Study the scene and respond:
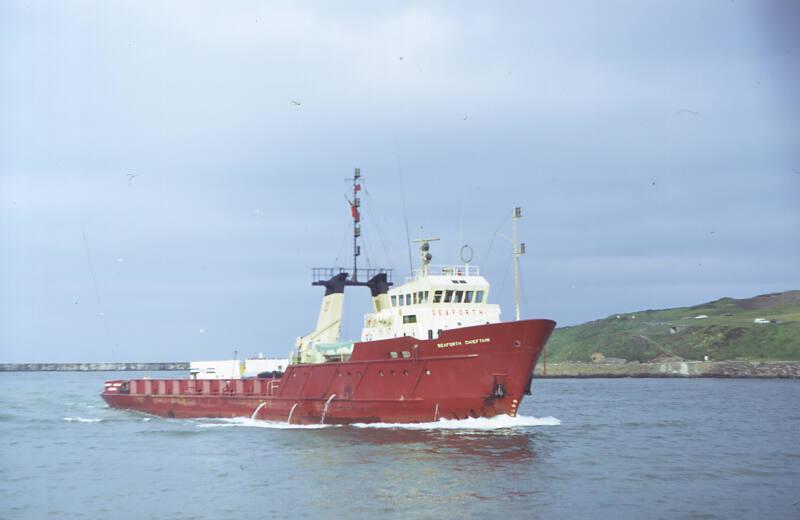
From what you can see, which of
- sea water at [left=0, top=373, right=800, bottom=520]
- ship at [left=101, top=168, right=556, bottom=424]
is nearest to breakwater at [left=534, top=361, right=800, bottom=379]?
sea water at [left=0, top=373, right=800, bottom=520]

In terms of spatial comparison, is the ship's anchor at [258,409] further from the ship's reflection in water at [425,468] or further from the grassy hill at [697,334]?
the grassy hill at [697,334]

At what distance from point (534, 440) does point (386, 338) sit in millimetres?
9028

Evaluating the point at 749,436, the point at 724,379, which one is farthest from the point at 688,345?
the point at 749,436

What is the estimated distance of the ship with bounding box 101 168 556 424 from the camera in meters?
31.4

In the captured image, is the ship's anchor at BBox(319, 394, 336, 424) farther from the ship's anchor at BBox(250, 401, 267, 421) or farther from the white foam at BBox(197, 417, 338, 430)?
the ship's anchor at BBox(250, 401, 267, 421)

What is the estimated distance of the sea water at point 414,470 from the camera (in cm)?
2078

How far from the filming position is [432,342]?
3297 centimetres

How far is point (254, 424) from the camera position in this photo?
4138cm

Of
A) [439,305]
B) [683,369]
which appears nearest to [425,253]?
[439,305]

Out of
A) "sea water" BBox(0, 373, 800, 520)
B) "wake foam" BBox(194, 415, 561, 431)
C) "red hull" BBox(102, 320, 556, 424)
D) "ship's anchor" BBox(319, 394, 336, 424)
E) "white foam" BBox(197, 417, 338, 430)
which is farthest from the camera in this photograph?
"white foam" BBox(197, 417, 338, 430)

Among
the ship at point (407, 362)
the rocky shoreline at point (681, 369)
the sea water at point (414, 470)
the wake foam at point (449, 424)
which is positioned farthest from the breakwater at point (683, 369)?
the ship at point (407, 362)

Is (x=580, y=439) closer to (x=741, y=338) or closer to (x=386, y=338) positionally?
(x=386, y=338)

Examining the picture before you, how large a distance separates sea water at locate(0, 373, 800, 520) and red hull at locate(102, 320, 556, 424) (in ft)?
2.30

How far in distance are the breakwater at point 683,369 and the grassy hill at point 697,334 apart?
5477mm
